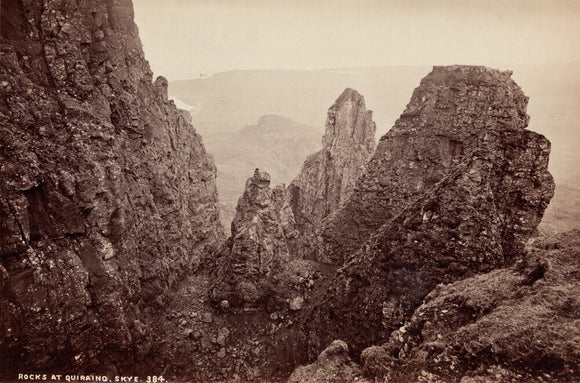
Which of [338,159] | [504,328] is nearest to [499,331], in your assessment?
[504,328]

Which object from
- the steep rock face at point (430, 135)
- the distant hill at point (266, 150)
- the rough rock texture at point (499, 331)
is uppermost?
the steep rock face at point (430, 135)

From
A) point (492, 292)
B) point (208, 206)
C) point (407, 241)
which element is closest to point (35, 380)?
point (407, 241)

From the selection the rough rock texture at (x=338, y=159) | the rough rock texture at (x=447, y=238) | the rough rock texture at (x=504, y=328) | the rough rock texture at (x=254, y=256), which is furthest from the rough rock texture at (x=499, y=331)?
the rough rock texture at (x=338, y=159)

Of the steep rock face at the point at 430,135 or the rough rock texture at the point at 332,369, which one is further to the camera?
the steep rock face at the point at 430,135

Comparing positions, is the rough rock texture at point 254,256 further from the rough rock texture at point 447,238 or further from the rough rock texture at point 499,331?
the rough rock texture at point 499,331

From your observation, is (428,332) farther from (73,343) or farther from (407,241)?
(73,343)

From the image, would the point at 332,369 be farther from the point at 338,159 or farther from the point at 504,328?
the point at 338,159
